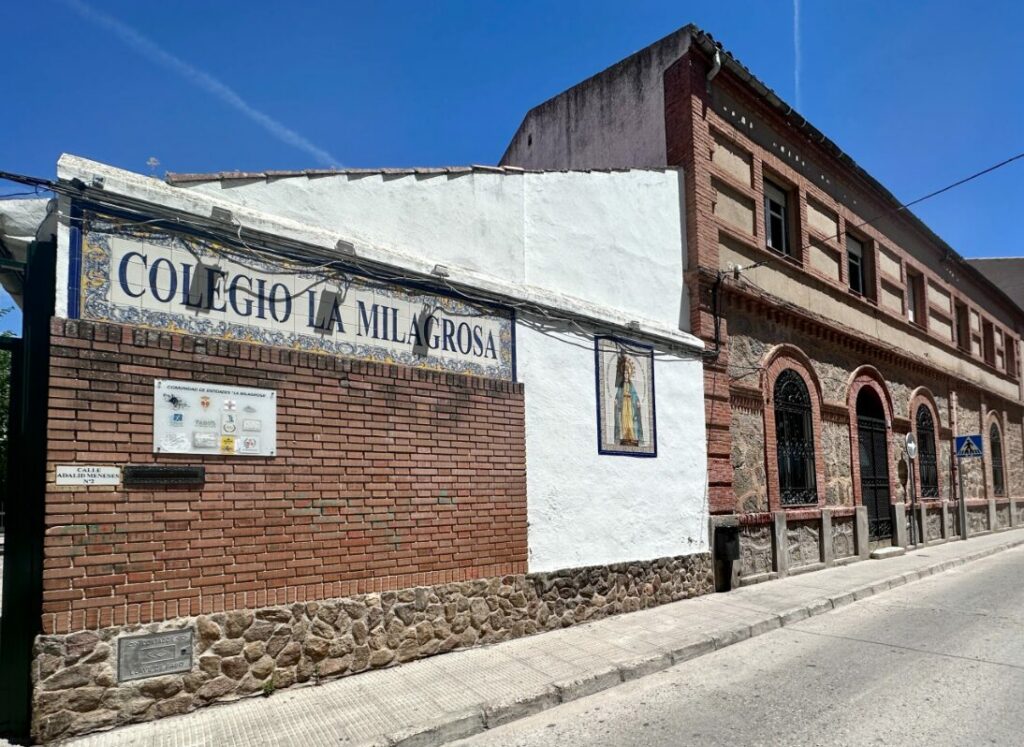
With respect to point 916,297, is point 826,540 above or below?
below

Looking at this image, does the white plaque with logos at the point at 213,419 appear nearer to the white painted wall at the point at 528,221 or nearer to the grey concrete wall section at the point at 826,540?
the white painted wall at the point at 528,221

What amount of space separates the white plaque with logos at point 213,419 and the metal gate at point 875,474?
12.0 metres

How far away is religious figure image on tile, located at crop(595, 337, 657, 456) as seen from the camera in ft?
27.2

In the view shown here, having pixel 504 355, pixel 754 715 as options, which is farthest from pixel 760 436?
pixel 754 715

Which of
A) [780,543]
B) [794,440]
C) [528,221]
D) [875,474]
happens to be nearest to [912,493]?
[875,474]

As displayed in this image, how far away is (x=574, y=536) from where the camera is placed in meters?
7.72

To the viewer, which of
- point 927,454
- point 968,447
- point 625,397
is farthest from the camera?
point 927,454

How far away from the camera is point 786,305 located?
1149cm

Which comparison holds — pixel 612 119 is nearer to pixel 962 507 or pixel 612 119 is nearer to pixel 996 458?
pixel 962 507

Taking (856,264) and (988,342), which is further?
(988,342)

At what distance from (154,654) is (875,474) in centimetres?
1375

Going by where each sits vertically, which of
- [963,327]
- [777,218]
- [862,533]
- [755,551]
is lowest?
[862,533]

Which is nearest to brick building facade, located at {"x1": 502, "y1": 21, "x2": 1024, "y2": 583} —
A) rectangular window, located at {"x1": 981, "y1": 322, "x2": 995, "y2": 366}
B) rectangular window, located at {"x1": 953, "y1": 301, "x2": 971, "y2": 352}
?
rectangular window, located at {"x1": 953, "y1": 301, "x2": 971, "y2": 352}

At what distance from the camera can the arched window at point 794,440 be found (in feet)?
37.3
